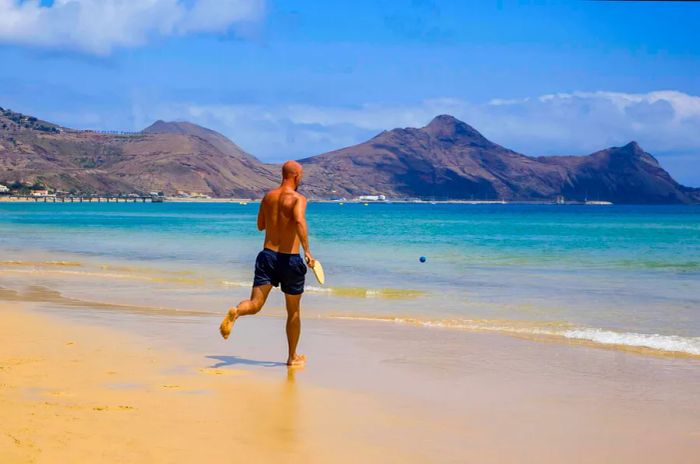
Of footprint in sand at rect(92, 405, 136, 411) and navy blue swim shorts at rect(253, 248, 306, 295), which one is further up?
navy blue swim shorts at rect(253, 248, 306, 295)

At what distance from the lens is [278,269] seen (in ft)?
29.4

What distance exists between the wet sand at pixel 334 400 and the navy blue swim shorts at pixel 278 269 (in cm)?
92

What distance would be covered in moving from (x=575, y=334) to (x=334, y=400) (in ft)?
19.1

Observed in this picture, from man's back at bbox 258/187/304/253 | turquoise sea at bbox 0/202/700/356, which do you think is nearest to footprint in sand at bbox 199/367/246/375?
man's back at bbox 258/187/304/253

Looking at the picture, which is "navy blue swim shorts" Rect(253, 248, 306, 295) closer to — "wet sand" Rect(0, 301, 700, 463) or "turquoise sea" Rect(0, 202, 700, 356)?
"wet sand" Rect(0, 301, 700, 463)

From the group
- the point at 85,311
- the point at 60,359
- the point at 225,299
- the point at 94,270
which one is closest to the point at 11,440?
the point at 60,359

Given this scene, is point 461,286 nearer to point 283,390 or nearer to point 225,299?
point 225,299

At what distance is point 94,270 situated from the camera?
80.0 ft

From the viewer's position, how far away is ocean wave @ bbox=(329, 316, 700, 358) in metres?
11.1

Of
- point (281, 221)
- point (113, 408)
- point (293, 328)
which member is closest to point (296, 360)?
point (293, 328)

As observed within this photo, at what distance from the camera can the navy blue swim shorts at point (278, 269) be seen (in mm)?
8945

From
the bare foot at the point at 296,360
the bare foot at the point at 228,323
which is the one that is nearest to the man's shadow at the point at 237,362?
the bare foot at the point at 296,360

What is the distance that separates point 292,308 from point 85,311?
605 centimetres

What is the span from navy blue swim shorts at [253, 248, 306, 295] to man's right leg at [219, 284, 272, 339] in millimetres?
74
